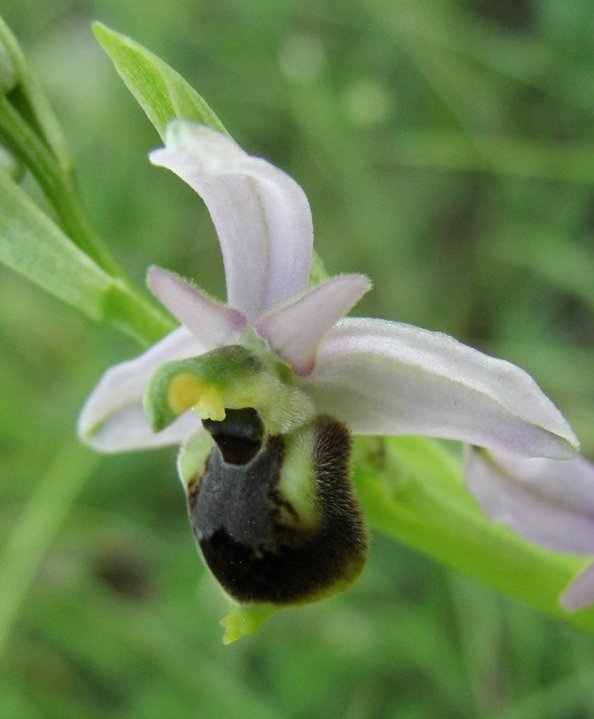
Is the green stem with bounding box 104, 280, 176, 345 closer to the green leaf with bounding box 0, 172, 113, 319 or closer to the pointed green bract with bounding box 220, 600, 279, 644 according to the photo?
the green leaf with bounding box 0, 172, 113, 319

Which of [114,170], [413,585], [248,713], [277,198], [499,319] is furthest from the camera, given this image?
[114,170]

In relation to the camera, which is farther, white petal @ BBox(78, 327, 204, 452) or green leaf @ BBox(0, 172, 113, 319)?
white petal @ BBox(78, 327, 204, 452)

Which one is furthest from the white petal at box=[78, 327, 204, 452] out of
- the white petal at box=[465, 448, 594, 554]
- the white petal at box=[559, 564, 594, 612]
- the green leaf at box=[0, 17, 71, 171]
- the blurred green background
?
the blurred green background

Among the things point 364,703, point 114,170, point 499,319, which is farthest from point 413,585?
point 114,170

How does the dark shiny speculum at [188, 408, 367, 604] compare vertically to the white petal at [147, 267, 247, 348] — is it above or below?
below

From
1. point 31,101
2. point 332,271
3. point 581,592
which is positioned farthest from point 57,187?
point 332,271

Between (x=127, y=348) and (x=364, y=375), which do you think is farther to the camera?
(x=127, y=348)

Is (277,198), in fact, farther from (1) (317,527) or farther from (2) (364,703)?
(2) (364,703)

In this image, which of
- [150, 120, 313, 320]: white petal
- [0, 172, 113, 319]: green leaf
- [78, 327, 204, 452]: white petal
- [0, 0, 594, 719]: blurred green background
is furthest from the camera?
[0, 0, 594, 719]: blurred green background
